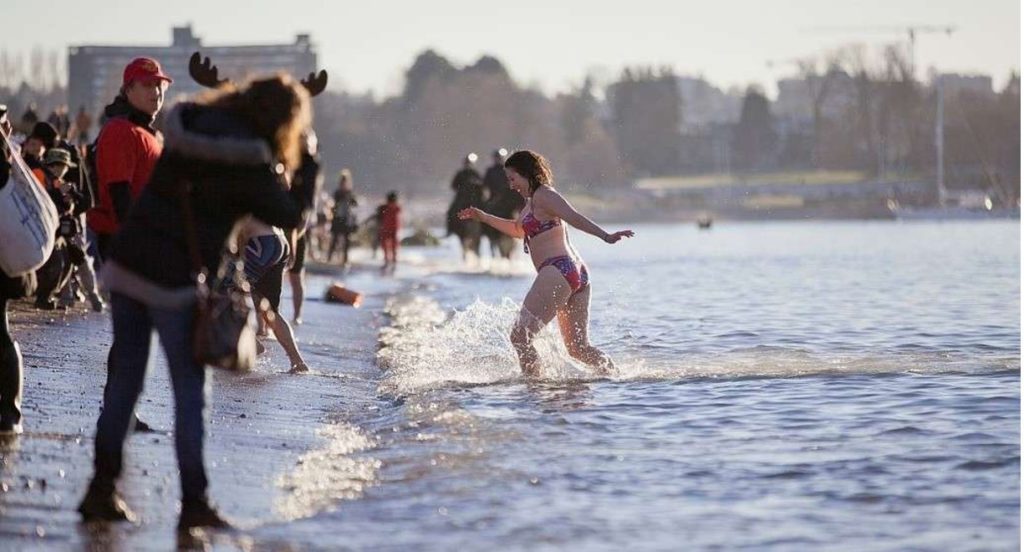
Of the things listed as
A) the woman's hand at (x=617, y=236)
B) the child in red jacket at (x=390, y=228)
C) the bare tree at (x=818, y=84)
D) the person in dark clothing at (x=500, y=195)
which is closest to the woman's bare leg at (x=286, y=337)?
the woman's hand at (x=617, y=236)

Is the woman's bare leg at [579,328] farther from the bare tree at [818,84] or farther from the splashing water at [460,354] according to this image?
the bare tree at [818,84]

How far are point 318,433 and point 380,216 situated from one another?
26.7 metres

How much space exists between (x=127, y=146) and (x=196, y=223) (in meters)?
2.09

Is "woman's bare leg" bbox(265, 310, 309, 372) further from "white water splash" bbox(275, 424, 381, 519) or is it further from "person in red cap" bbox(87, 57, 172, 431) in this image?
"person in red cap" bbox(87, 57, 172, 431)

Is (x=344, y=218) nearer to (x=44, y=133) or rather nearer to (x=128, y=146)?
(x=44, y=133)

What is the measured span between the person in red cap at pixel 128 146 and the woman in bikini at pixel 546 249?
10.8 feet

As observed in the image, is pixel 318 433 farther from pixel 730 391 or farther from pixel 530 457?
pixel 730 391

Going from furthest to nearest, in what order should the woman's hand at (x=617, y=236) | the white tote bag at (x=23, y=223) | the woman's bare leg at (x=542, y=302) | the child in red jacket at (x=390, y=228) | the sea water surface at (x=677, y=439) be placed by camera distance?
the child in red jacket at (x=390, y=228)
the woman's bare leg at (x=542, y=302)
the woman's hand at (x=617, y=236)
the white tote bag at (x=23, y=223)
the sea water surface at (x=677, y=439)

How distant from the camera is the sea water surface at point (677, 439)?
8.06 metres

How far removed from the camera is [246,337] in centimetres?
756

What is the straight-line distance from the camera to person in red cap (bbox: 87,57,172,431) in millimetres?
9312

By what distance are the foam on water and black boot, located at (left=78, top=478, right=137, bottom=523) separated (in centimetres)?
550

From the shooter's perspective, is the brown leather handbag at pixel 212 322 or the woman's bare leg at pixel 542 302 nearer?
the brown leather handbag at pixel 212 322

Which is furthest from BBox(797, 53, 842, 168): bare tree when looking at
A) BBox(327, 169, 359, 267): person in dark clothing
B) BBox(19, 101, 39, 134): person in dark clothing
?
BBox(19, 101, 39, 134): person in dark clothing
